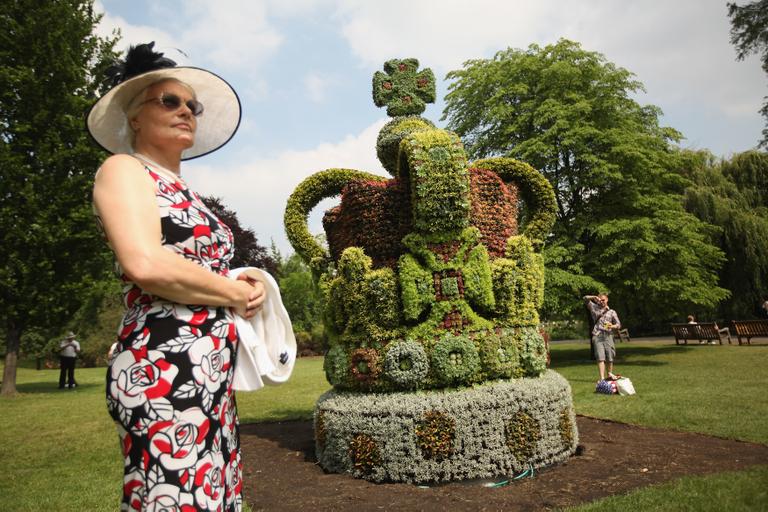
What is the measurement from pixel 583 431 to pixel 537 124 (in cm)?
1277

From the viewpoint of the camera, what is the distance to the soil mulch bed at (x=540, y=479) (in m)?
5.03

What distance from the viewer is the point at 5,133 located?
15.5 meters

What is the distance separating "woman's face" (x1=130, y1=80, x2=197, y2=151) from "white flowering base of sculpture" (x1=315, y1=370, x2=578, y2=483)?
14.2 ft

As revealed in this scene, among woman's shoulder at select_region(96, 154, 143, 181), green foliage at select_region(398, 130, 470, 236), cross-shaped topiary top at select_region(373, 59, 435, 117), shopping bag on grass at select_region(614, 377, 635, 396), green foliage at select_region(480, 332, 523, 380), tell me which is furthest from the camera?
shopping bag on grass at select_region(614, 377, 635, 396)

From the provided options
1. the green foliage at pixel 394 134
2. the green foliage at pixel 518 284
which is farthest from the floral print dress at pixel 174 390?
the green foliage at pixel 394 134

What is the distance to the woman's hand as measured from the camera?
6.49ft

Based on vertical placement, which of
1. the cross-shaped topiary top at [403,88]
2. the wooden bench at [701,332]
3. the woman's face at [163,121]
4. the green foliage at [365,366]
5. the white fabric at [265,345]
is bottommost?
the wooden bench at [701,332]

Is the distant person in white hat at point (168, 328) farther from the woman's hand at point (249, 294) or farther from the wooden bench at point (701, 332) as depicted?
the wooden bench at point (701, 332)

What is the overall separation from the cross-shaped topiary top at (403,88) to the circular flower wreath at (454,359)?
4.02m

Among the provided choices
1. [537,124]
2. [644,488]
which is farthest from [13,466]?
[537,124]

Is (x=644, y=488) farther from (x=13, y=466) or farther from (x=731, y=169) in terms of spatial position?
(x=731, y=169)

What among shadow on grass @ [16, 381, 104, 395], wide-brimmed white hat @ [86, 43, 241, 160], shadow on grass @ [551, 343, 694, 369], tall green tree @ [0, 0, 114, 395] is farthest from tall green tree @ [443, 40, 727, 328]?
shadow on grass @ [16, 381, 104, 395]

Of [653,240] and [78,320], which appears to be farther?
[78,320]

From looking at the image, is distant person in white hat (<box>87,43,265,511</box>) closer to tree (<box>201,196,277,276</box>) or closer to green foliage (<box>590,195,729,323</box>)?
green foliage (<box>590,195,729,323</box>)
